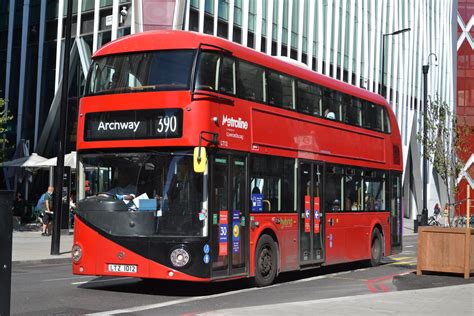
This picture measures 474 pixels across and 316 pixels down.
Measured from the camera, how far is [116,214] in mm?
12164

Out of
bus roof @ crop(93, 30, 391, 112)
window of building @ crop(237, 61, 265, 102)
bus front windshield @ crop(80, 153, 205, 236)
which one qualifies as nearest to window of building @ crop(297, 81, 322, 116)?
bus roof @ crop(93, 30, 391, 112)

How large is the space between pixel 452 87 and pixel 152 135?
6139cm

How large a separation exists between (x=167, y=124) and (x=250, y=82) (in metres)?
2.19

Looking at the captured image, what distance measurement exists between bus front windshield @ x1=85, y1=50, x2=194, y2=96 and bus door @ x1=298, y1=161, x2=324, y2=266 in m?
3.96

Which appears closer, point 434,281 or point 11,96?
point 434,281

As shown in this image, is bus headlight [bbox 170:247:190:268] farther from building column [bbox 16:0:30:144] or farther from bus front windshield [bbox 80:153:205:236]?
building column [bbox 16:0:30:144]

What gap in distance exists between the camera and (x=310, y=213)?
15.5 metres

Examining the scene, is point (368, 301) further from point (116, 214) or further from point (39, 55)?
point (39, 55)

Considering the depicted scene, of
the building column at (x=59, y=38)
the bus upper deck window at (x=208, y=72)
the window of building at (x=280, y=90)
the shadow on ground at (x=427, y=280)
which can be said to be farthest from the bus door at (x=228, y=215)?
the building column at (x=59, y=38)

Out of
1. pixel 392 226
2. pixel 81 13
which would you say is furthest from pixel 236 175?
pixel 81 13

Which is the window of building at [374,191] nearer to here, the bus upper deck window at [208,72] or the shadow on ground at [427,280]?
the shadow on ground at [427,280]

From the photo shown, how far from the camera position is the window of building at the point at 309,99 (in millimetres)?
15211

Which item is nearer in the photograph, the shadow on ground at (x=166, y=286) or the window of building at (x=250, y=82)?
the shadow on ground at (x=166, y=286)

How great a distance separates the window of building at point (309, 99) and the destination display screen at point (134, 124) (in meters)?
3.93
